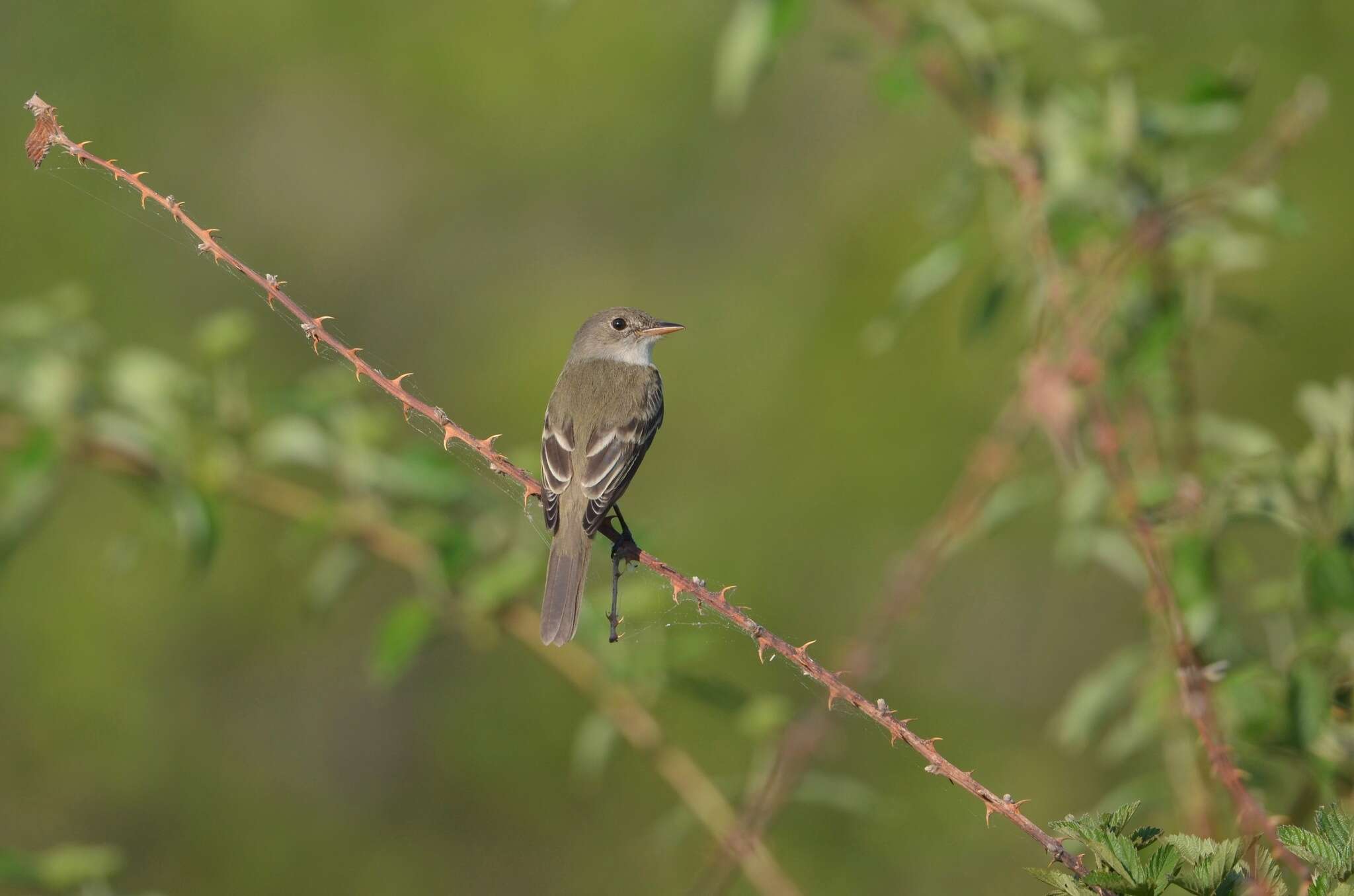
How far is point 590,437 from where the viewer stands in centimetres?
494

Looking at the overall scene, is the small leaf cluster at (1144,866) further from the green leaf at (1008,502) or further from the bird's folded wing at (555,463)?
the bird's folded wing at (555,463)

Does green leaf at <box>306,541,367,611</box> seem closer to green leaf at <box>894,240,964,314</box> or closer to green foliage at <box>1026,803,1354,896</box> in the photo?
green leaf at <box>894,240,964,314</box>

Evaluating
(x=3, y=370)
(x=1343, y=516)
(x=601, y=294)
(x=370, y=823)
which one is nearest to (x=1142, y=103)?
(x=1343, y=516)

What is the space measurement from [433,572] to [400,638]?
277 mm

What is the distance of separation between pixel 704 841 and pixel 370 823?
243 cm

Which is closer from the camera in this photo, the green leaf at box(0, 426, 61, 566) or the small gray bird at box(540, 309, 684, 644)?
the green leaf at box(0, 426, 61, 566)

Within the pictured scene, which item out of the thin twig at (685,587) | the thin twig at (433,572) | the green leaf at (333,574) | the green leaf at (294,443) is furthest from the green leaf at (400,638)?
the thin twig at (685,587)

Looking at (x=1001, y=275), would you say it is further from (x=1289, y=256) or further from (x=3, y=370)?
(x=1289, y=256)

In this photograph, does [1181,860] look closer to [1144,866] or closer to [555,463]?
[1144,866]

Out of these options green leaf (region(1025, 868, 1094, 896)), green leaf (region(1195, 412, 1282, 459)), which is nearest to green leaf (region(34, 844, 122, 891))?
green leaf (region(1025, 868, 1094, 896))

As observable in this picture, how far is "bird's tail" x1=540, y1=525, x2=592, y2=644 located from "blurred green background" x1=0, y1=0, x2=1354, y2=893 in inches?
150

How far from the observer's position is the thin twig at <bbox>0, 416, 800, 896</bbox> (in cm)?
391

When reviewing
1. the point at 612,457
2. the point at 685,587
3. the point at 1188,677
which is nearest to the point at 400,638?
the point at 612,457

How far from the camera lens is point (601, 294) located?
32.8 feet
